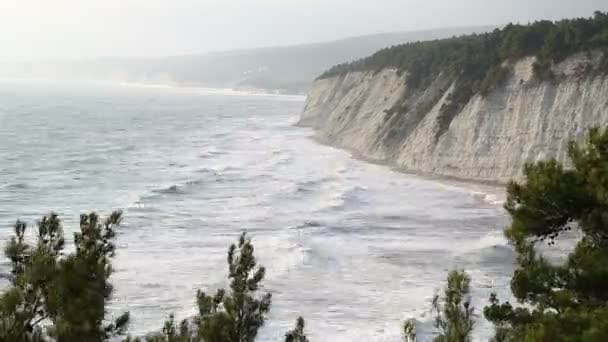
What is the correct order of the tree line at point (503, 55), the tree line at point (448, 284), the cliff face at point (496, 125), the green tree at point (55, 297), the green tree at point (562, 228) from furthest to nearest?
the tree line at point (503, 55) → the cliff face at point (496, 125) → the green tree at point (562, 228) → the tree line at point (448, 284) → the green tree at point (55, 297)

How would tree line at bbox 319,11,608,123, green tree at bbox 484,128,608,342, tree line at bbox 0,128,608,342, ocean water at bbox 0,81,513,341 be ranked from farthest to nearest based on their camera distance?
tree line at bbox 319,11,608,123
ocean water at bbox 0,81,513,341
green tree at bbox 484,128,608,342
tree line at bbox 0,128,608,342

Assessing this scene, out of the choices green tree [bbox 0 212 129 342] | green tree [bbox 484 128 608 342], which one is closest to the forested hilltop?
green tree [bbox 484 128 608 342]

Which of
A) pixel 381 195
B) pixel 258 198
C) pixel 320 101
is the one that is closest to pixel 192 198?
pixel 258 198

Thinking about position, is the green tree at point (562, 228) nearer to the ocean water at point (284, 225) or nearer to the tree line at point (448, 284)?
the tree line at point (448, 284)

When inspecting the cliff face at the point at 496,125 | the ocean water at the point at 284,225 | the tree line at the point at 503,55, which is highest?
the tree line at the point at 503,55

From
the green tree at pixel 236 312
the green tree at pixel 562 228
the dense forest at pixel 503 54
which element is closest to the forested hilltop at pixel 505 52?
the dense forest at pixel 503 54

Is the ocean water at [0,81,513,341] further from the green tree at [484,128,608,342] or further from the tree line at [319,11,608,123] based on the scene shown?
the tree line at [319,11,608,123]
